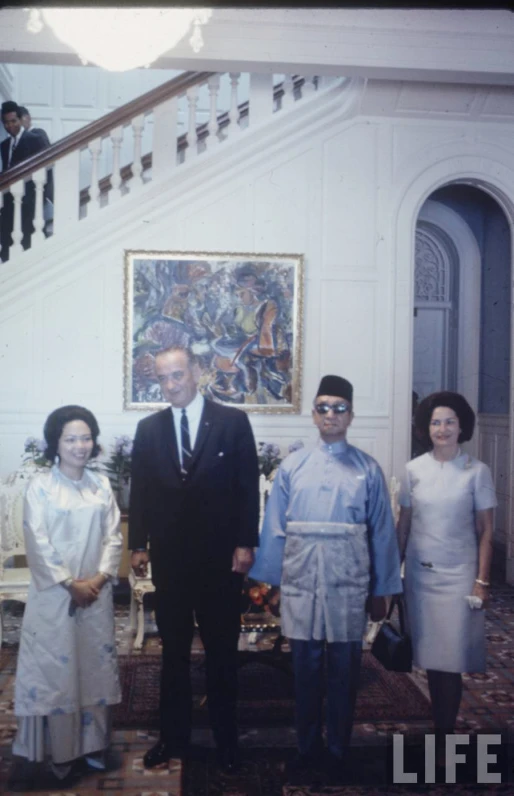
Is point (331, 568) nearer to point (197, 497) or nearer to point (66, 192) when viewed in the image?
point (197, 497)

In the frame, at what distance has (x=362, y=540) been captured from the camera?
2.96 meters

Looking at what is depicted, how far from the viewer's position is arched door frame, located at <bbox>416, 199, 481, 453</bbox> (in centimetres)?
791

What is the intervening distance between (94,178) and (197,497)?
3.79 metres

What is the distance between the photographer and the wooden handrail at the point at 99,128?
5.84 m

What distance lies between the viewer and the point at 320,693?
2.97 metres

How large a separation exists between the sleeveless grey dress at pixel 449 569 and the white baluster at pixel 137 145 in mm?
4053

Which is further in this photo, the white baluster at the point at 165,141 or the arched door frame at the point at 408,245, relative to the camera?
the arched door frame at the point at 408,245

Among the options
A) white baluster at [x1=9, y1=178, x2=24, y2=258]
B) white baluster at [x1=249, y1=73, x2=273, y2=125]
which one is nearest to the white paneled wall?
white baluster at [x1=249, y1=73, x2=273, y2=125]

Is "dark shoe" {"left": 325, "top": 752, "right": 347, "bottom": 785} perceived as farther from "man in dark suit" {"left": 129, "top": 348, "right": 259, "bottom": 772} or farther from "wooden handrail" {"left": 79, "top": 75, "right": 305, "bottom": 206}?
"wooden handrail" {"left": 79, "top": 75, "right": 305, "bottom": 206}

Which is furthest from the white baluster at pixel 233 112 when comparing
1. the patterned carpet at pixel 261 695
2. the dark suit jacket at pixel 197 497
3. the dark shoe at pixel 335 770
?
the dark shoe at pixel 335 770

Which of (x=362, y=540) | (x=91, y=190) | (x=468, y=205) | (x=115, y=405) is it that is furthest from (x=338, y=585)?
(x=468, y=205)

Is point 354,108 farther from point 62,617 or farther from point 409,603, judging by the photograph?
point 62,617

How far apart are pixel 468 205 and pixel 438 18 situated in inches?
113

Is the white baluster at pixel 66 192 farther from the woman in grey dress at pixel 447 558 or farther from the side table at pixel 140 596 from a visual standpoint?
the woman in grey dress at pixel 447 558
